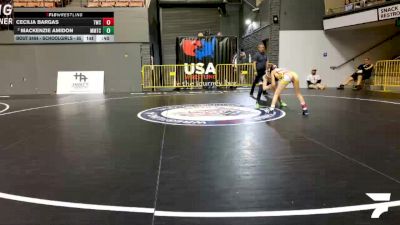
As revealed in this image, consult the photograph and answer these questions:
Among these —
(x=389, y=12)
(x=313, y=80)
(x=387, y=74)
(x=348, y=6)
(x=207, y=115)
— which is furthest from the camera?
(x=313, y=80)

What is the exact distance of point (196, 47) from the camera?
18938mm

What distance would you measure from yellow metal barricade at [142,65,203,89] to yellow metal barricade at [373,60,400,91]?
856 centimetres

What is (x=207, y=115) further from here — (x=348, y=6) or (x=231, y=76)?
(x=348, y=6)

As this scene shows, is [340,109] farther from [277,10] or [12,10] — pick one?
[12,10]

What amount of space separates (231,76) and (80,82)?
7.42 meters

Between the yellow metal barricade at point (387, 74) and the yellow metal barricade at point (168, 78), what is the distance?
337 inches

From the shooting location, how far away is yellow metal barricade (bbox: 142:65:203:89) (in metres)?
19.0

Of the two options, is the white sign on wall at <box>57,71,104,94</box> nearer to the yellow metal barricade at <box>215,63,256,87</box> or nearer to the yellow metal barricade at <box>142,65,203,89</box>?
the yellow metal barricade at <box>142,65,203,89</box>

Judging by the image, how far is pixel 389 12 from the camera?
15.7 metres

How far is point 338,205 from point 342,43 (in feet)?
61.0

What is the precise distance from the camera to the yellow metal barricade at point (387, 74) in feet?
56.5
